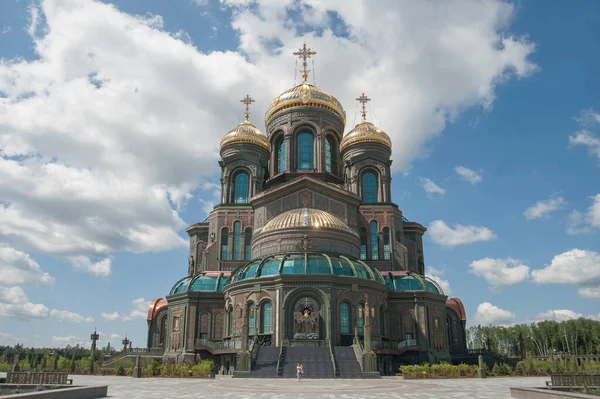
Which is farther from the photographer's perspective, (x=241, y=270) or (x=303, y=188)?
(x=303, y=188)

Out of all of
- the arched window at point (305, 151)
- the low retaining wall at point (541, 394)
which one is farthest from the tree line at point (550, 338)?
the low retaining wall at point (541, 394)

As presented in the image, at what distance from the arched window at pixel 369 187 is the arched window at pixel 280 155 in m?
9.52

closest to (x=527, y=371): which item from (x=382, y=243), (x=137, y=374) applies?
(x=382, y=243)

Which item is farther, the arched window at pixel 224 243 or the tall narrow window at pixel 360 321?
the arched window at pixel 224 243

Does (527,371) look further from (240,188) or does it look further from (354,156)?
(240,188)

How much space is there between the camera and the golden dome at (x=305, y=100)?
193 feet

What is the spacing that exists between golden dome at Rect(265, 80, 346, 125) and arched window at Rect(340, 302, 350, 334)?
89.7 ft

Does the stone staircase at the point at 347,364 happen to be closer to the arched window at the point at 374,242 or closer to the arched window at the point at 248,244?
the arched window at the point at 374,242

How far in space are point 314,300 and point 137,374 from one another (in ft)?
45.2

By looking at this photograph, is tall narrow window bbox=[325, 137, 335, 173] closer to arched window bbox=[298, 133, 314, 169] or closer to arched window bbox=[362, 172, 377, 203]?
arched window bbox=[298, 133, 314, 169]

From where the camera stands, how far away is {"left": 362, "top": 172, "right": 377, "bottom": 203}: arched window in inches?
2244

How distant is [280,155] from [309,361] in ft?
99.9

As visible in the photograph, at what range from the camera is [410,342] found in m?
43.1

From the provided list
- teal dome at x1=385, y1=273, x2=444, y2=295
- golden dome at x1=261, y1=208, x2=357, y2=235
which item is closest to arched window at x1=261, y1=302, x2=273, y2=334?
golden dome at x1=261, y1=208, x2=357, y2=235
